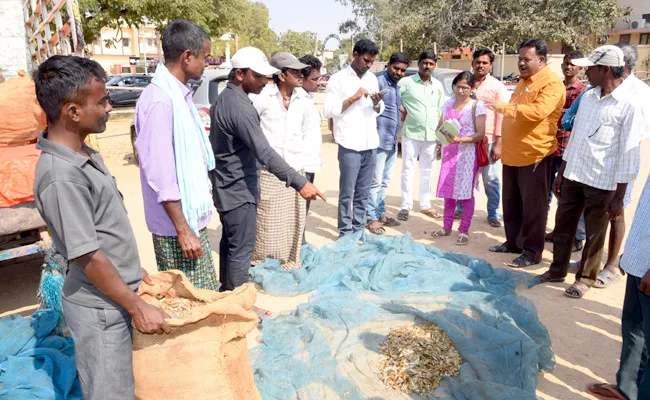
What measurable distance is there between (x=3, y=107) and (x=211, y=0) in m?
15.4

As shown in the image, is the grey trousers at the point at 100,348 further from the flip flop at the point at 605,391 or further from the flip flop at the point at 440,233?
the flip flop at the point at 440,233

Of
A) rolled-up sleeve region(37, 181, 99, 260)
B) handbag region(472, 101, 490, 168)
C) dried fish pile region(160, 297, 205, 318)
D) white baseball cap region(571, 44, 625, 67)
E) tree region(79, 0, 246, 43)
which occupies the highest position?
tree region(79, 0, 246, 43)

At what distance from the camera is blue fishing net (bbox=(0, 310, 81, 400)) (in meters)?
2.74

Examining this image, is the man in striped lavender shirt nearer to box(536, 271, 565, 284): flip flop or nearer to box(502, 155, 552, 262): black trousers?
box(536, 271, 565, 284): flip flop

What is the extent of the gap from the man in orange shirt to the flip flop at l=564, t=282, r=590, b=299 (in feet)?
2.11

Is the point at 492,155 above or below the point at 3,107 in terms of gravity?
below

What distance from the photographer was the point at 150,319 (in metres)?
1.93

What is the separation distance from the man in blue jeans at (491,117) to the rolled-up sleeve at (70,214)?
475 cm

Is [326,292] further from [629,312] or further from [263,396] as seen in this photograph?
[629,312]

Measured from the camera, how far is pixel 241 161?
347cm

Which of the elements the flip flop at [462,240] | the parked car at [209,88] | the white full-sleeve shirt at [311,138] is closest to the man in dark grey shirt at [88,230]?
the white full-sleeve shirt at [311,138]

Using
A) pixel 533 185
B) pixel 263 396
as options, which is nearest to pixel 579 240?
pixel 533 185

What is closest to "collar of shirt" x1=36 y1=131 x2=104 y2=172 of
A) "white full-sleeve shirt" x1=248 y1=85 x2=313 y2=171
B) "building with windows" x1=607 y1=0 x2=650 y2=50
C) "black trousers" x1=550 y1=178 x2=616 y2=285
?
"white full-sleeve shirt" x1=248 y1=85 x2=313 y2=171

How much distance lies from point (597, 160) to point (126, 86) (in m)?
20.9
